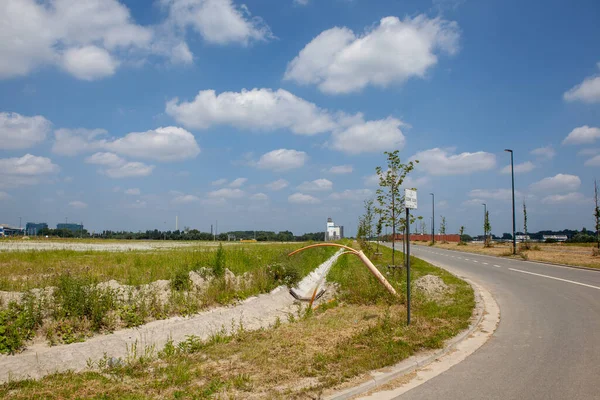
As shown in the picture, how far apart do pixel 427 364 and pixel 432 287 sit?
7.72 meters

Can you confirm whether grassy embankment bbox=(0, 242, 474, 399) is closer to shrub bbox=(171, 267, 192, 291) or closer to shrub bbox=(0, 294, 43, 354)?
shrub bbox=(0, 294, 43, 354)

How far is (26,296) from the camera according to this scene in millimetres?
9305

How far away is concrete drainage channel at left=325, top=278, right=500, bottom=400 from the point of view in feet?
18.1

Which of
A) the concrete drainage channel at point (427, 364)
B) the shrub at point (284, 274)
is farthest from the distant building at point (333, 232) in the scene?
the concrete drainage channel at point (427, 364)

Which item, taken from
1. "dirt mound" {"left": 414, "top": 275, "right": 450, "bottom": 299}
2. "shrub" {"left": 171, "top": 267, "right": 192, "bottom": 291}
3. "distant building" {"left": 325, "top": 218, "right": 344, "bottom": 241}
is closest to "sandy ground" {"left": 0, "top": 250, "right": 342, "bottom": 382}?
"shrub" {"left": 171, "top": 267, "right": 192, "bottom": 291}

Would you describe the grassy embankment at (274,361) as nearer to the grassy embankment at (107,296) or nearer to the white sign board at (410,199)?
the grassy embankment at (107,296)

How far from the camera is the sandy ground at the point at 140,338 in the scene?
753 centimetres

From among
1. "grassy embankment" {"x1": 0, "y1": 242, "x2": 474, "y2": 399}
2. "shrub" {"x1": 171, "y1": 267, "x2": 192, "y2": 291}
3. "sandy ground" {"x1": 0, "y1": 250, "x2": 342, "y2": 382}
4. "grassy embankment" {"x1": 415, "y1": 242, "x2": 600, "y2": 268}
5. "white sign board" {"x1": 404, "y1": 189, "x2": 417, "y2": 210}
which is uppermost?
"white sign board" {"x1": 404, "y1": 189, "x2": 417, "y2": 210}

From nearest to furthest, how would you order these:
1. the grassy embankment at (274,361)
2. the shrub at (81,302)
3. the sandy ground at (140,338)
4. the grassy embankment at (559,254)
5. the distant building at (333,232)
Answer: the grassy embankment at (274,361) < the sandy ground at (140,338) < the shrub at (81,302) < the grassy embankment at (559,254) < the distant building at (333,232)

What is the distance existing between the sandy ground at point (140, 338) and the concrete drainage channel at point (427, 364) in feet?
13.9

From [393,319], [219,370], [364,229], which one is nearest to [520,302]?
[393,319]

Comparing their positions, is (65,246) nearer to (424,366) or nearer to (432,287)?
(432,287)

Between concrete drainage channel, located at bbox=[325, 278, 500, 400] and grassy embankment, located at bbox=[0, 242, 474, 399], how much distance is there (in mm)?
205

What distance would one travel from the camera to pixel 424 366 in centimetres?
669
